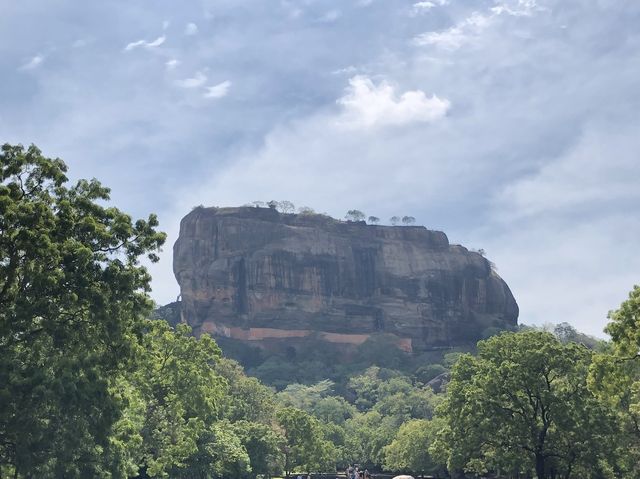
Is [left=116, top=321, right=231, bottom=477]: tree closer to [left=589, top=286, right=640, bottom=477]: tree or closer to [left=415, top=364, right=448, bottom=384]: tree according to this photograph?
[left=589, top=286, right=640, bottom=477]: tree

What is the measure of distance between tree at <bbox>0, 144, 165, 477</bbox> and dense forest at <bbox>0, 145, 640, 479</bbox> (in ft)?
0.13

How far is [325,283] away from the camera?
157 metres

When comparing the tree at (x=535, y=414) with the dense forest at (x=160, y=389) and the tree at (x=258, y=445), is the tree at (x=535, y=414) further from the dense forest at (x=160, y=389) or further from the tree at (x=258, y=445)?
the tree at (x=258, y=445)

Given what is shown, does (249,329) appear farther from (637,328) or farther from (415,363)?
(637,328)

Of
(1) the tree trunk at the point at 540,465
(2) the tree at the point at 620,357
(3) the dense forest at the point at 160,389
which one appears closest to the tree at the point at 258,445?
(3) the dense forest at the point at 160,389

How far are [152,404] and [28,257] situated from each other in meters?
17.3

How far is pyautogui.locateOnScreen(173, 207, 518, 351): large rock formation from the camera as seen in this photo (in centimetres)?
15300

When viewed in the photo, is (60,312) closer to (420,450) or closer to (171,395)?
(171,395)

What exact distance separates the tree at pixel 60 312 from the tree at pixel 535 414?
19.9m

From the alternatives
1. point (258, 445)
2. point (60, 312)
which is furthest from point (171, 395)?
point (258, 445)

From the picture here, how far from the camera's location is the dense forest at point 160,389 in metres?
18.8

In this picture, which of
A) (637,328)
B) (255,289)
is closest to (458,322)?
(255,289)

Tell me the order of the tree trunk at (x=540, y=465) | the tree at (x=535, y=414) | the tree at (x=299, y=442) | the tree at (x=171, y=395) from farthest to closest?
the tree at (x=299, y=442), the tree at (x=535, y=414), the tree trunk at (x=540, y=465), the tree at (x=171, y=395)

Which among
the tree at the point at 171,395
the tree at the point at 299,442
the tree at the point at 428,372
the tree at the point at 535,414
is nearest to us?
the tree at the point at 171,395
